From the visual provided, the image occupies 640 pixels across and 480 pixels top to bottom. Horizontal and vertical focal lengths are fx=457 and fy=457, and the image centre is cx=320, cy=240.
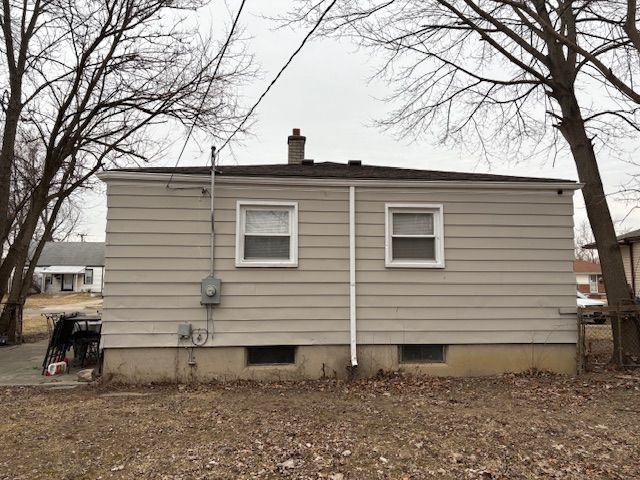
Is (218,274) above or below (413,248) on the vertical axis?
below

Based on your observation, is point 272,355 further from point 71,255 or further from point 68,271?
point 71,255

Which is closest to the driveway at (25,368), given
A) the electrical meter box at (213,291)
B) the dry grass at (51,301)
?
the electrical meter box at (213,291)

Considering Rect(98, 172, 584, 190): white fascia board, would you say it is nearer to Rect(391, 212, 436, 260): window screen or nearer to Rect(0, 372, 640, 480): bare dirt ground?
Rect(391, 212, 436, 260): window screen

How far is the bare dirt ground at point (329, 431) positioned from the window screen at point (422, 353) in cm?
50

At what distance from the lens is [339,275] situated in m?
6.63

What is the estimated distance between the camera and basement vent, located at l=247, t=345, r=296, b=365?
21.5ft

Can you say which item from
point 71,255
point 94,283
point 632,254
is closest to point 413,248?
point 632,254

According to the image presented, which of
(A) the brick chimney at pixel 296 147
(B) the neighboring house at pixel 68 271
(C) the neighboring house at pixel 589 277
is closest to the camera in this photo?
(A) the brick chimney at pixel 296 147

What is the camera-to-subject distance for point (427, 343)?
668 centimetres

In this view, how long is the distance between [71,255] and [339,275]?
45.5 metres

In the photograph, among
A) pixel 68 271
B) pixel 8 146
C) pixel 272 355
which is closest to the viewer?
pixel 272 355

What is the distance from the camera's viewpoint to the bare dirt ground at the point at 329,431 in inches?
144

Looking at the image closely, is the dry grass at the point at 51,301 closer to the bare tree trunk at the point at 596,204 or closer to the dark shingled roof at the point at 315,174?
the dark shingled roof at the point at 315,174

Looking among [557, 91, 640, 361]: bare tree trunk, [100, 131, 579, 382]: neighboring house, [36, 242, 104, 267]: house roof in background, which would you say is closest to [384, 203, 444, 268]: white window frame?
[100, 131, 579, 382]: neighboring house
